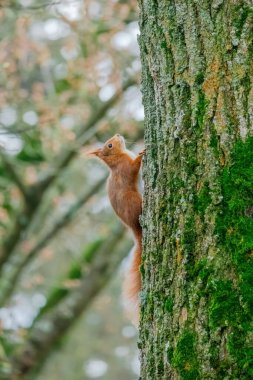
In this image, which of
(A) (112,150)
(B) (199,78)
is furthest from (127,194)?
(B) (199,78)

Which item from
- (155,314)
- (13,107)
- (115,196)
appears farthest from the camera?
(13,107)

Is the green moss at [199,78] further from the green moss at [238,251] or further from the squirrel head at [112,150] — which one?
the squirrel head at [112,150]

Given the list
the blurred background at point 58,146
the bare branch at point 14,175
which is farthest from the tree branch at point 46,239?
the bare branch at point 14,175

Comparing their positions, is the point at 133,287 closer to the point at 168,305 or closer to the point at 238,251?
the point at 168,305

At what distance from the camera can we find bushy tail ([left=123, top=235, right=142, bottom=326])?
2.97m

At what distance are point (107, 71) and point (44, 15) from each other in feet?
3.76

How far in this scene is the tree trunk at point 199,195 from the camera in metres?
2.10

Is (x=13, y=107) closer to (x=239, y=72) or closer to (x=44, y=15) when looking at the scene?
(x=44, y=15)

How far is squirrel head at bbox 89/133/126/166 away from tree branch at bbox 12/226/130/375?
3.59 m

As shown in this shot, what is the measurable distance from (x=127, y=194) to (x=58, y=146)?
4.26m

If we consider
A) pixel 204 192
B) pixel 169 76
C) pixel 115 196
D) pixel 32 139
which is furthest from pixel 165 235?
pixel 32 139

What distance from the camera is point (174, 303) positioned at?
88.5 inches

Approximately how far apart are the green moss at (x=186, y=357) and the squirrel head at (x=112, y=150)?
1953 mm

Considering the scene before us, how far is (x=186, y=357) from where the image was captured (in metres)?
2.15
